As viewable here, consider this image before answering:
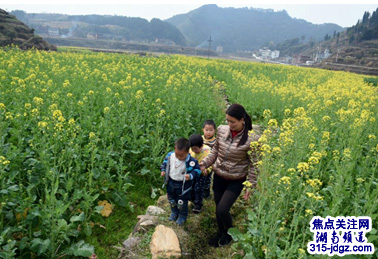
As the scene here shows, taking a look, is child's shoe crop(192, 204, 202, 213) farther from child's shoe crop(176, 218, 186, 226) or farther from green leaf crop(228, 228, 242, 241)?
green leaf crop(228, 228, 242, 241)

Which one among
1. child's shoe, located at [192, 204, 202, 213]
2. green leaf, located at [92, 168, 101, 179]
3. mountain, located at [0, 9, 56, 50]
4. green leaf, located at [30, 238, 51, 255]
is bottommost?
child's shoe, located at [192, 204, 202, 213]

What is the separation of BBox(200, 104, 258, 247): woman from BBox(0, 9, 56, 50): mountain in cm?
3821

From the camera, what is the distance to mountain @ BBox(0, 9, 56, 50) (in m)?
35.8

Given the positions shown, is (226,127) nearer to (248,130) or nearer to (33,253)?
(248,130)

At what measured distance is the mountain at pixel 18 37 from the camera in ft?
117

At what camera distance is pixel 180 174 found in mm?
4418

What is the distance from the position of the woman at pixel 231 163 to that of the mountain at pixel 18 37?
38213 mm

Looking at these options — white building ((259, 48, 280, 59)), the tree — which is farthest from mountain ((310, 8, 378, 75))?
white building ((259, 48, 280, 59))

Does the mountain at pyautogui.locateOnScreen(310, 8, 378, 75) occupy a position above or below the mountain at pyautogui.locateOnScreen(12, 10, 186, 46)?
below

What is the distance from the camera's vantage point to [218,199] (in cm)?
451

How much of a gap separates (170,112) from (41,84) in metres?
4.05

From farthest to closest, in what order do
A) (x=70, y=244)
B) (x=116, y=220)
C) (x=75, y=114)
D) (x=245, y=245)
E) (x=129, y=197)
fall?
(x=75, y=114)
(x=129, y=197)
(x=116, y=220)
(x=70, y=244)
(x=245, y=245)

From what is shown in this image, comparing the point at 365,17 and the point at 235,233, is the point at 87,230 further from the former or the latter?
the point at 365,17

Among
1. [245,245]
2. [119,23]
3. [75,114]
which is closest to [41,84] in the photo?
[75,114]
